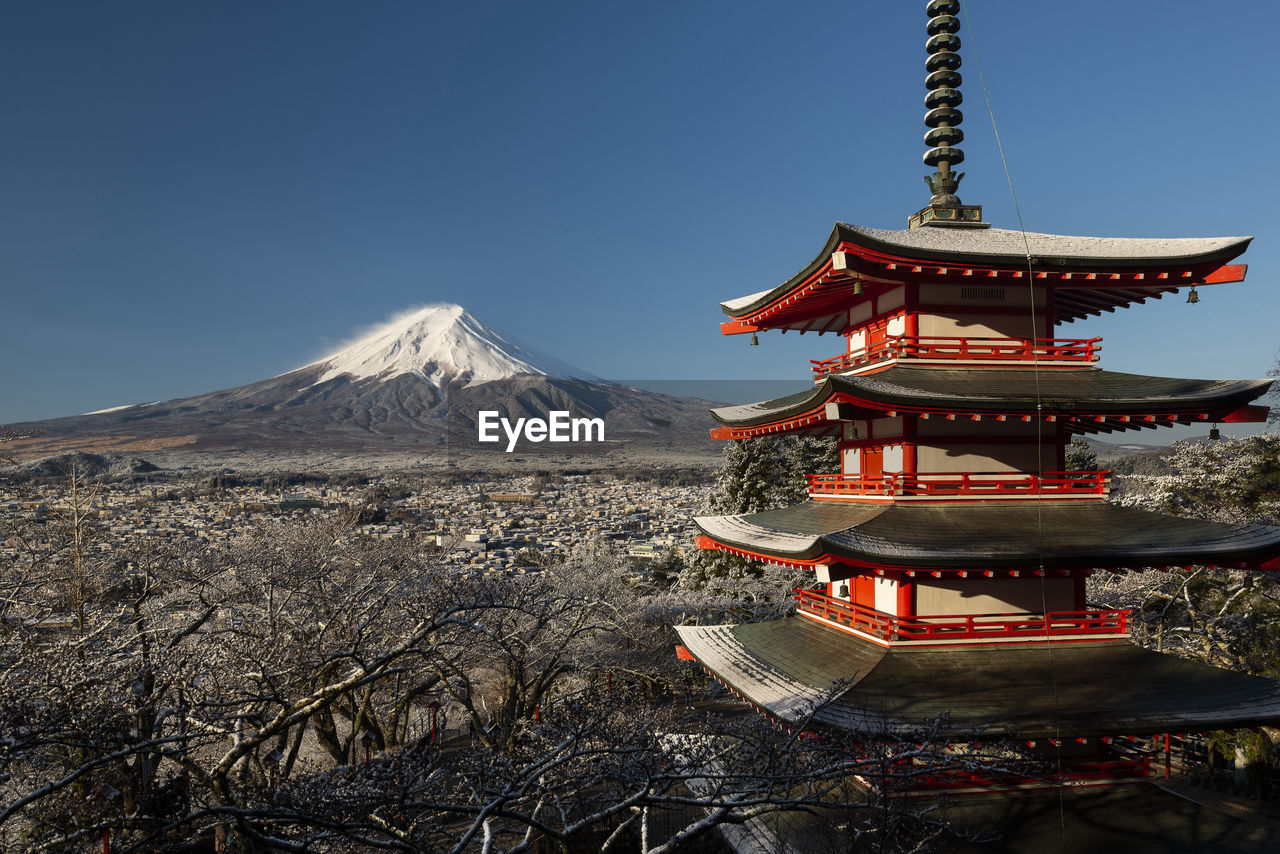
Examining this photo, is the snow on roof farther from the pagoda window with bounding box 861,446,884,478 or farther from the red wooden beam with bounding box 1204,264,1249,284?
the pagoda window with bounding box 861,446,884,478

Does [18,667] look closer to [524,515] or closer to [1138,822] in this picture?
[1138,822]

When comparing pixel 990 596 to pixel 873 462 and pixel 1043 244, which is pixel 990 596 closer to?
pixel 873 462

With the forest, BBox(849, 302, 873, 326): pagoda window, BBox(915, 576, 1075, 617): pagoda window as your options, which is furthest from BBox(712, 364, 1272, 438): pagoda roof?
the forest

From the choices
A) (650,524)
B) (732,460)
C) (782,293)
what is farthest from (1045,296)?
(650,524)

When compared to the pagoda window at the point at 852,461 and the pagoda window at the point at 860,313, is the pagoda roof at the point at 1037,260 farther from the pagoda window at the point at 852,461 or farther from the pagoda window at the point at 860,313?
the pagoda window at the point at 852,461

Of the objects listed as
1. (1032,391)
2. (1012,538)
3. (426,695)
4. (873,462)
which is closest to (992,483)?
(1012,538)
